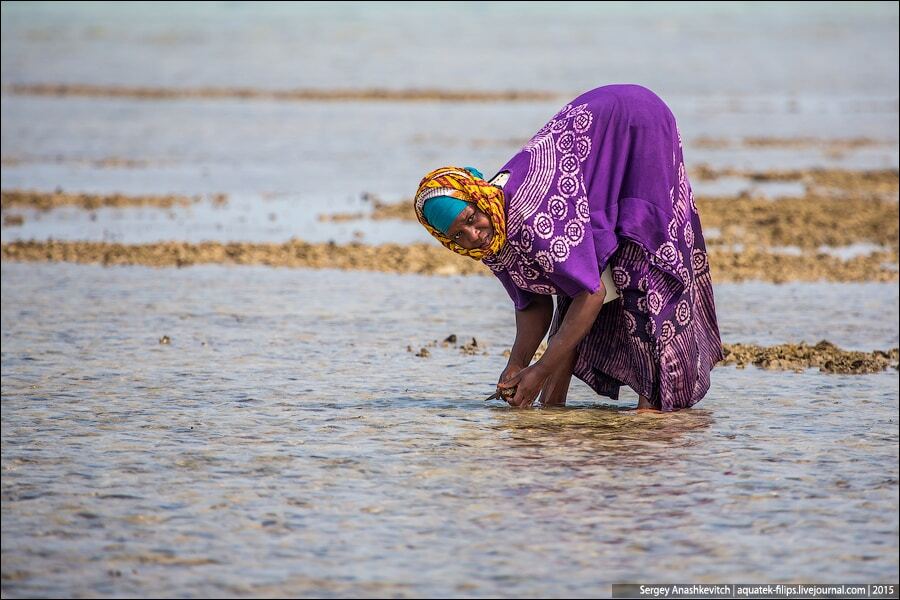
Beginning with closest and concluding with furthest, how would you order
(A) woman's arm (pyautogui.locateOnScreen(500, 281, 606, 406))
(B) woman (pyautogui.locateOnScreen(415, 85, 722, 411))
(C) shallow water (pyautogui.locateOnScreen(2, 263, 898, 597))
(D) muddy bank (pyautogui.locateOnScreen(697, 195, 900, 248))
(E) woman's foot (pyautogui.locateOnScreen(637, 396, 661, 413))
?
1. (C) shallow water (pyautogui.locateOnScreen(2, 263, 898, 597))
2. (B) woman (pyautogui.locateOnScreen(415, 85, 722, 411))
3. (A) woman's arm (pyautogui.locateOnScreen(500, 281, 606, 406))
4. (E) woman's foot (pyautogui.locateOnScreen(637, 396, 661, 413))
5. (D) muddy bank (pyautogui.locateOnScreen(697, 195, 900, 248))

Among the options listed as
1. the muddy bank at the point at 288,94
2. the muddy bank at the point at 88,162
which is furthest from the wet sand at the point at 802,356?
the muddy bank at the point at 288,94

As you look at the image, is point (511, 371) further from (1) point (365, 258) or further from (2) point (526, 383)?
(1) point (365, 258)

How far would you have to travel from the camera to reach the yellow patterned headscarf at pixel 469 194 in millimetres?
4957

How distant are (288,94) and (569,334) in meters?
27.4

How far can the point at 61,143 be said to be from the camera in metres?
20.7

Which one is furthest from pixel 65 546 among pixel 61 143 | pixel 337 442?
pixel 61 143

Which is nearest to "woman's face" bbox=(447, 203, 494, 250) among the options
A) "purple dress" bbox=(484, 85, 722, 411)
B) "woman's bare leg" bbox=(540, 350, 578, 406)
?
"purple dress" bbox=(484, 85, 722, 411)

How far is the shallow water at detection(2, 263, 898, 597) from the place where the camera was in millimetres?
3834

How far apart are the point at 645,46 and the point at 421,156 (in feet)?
114

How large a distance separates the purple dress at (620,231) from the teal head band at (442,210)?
0.25 m

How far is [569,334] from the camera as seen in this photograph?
5.27m

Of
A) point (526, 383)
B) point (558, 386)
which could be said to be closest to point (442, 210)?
point (526, 383)

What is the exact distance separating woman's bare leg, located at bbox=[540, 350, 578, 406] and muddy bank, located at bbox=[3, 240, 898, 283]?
406cm

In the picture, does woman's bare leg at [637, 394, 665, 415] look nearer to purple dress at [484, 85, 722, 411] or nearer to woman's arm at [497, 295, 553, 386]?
purple dress at [484, 85, 722, 411]
